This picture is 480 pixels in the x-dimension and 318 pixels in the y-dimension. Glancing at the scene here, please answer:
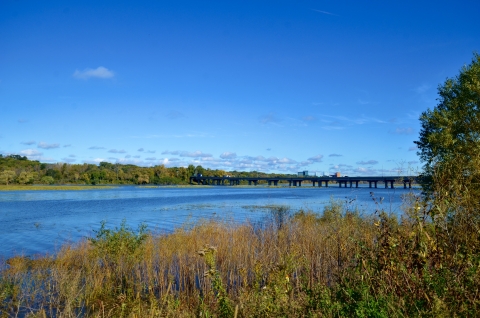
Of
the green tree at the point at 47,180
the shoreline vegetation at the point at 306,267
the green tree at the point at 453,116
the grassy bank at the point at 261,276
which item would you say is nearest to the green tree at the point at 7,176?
the green tree at the point at 47,180

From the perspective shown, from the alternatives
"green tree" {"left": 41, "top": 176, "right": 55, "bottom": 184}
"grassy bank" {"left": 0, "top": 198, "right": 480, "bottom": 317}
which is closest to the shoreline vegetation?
"grassy bank" {"left": 0, "top": 198, "right": 480, "bottom": 317}

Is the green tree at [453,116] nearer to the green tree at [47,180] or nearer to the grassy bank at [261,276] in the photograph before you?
the grassy bank at [261,276]

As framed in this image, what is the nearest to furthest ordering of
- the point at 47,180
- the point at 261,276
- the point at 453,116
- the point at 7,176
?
1. the point at 261,276
2. the point at 453,116
3. the point at 7,176
4. the point at 47,180

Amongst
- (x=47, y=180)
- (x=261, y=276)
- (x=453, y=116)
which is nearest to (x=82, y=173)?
(x=47, y=180)

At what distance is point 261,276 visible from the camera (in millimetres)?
7879

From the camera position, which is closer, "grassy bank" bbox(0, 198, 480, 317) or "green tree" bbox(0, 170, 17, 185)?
"grassy bank" bbox(0, 198, 480, 317)

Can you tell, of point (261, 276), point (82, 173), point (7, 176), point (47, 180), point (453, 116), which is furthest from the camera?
point (82, 173)

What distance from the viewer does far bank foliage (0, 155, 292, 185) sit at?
374ft

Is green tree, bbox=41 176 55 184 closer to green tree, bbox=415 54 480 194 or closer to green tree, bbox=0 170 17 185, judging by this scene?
green tree, bbox=0 170 17 185

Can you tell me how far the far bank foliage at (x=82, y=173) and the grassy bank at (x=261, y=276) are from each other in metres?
107

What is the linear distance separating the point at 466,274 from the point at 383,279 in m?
1.14

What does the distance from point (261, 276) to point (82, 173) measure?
155673 millimetres

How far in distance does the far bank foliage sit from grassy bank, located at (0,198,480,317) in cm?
10727

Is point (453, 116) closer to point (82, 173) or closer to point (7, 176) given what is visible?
point (7, 176)
